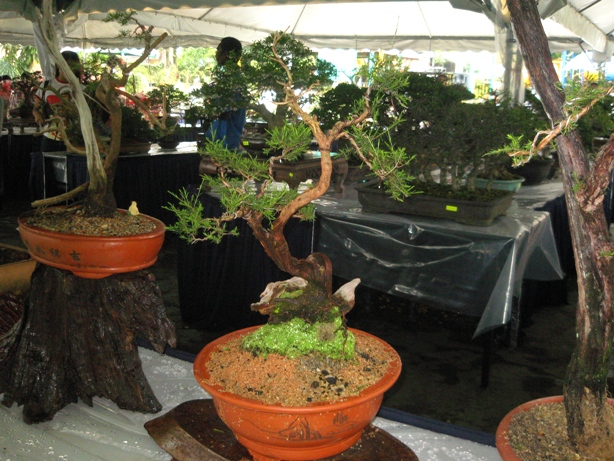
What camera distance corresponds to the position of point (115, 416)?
1184 mm

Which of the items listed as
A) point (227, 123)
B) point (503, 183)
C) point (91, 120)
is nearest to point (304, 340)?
point (91, 120)

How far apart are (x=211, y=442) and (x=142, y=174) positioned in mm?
2978

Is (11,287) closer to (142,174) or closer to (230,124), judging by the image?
(230,124)

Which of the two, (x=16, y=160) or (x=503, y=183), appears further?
(x=16, y=160)

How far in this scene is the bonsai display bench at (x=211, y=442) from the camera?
0.94m

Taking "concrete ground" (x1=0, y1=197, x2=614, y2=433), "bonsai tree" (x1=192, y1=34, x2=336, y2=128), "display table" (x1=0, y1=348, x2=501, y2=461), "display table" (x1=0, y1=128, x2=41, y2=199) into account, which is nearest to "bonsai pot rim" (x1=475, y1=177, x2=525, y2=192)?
"concrete ground" (x1=0, y1=197, x2=614, y2=433)

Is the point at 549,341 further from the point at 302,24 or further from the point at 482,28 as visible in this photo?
the point at 302,24

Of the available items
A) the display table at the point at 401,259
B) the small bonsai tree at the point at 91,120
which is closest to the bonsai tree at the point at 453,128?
the display table at the point at 401,259

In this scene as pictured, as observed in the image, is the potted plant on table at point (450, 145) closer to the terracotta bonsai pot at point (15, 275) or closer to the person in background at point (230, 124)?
the person in background at point (230, 124)

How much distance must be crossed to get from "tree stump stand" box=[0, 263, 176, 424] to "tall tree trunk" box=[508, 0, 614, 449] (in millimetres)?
776

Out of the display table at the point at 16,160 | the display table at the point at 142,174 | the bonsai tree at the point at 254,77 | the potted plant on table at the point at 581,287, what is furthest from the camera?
the display table at the point at 16,160

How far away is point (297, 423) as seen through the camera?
818mm

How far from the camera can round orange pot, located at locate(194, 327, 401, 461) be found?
32.0 inches

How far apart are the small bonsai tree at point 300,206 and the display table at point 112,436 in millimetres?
262
